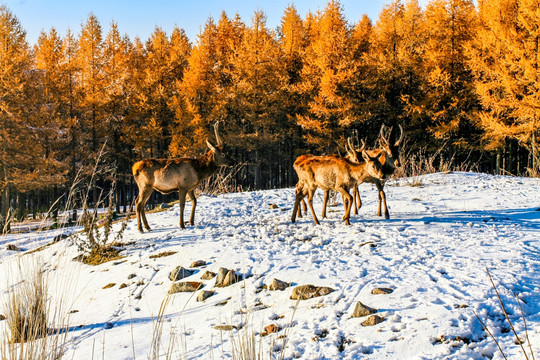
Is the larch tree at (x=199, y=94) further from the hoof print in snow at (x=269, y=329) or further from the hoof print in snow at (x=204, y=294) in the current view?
the hoof print in snow at (x=269, y=329)

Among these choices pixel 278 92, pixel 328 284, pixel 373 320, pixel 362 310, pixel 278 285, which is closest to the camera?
pixel 373 320

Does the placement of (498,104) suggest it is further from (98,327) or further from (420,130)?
(98,327)

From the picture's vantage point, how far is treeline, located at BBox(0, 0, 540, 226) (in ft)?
67.2

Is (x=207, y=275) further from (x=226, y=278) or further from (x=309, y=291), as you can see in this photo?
(x=309, y=291)

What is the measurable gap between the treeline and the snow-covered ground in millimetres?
14886

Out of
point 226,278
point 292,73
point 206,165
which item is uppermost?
point 292,73

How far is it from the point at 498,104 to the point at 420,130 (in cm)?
551

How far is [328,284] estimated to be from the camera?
4.30 metres

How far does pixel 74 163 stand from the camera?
24328mm

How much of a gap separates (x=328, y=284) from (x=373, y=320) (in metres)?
0.95

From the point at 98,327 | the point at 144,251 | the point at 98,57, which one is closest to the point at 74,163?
the point at 98,57

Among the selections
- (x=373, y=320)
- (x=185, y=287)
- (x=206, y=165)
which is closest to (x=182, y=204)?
(x=206, y=165)

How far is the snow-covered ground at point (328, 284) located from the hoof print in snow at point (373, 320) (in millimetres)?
40

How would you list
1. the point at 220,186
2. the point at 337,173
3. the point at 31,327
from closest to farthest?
the point at 31,327
the point at 337,173
the point at 220,186
